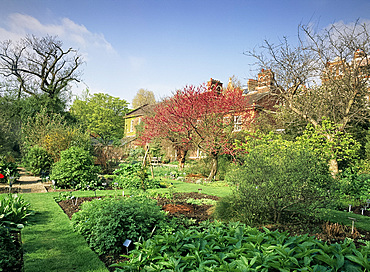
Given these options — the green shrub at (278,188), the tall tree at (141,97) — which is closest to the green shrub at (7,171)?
the green shrub at (278,188)

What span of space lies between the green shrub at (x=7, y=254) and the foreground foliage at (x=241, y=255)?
4.99 feet

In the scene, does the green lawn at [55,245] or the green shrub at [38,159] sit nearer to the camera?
the green lawn at [55,245]

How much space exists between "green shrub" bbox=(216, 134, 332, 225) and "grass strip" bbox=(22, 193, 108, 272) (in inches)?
106

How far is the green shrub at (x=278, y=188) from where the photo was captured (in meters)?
4.93

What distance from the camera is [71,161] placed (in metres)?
9.87

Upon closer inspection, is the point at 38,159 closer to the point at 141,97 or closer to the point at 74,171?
the point at 74,171

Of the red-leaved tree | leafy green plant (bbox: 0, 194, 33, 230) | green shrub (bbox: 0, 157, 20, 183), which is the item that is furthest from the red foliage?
leafy green plant (bbox: 0, 194, 33, 230)

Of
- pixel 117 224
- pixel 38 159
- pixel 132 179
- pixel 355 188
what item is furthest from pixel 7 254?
pixel 38 159

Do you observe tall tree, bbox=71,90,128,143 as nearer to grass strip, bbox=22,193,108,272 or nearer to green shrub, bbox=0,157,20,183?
green shrub, bbox=0,157,20,183

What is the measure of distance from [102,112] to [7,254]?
50.9 meters

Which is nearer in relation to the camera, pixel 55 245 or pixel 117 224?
pixel 117 224

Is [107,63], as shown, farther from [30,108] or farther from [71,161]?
[30,108]

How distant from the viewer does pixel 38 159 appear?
12.4 m

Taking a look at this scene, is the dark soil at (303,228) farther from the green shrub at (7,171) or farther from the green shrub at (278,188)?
the green shrub at (7,171)
